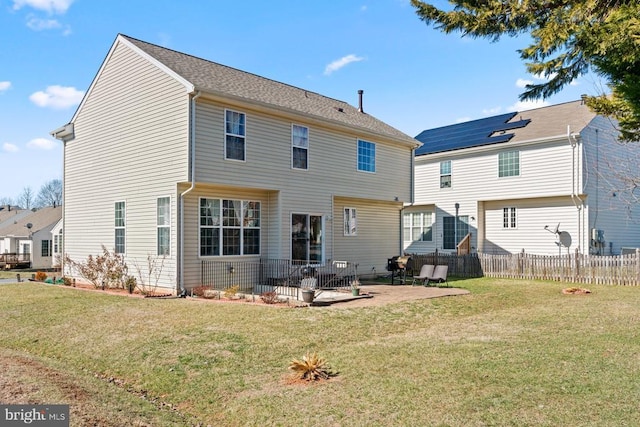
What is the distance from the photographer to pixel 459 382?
6246mm

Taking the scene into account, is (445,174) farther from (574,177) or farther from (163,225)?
(163,225)

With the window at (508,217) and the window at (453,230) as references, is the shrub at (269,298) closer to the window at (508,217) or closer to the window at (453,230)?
the window at (453,230)

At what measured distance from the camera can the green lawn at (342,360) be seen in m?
5.54

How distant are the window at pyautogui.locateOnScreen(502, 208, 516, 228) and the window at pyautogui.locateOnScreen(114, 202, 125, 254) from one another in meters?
18.2

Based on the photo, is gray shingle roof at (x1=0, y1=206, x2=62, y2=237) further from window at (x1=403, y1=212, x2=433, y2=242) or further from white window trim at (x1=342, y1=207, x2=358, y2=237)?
white window trim at (x1=342, y1=207, x2=358, y2=237)

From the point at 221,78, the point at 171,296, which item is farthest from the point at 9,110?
the point at 171,296

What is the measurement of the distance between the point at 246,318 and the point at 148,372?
3053mm

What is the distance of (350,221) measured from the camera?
777 inches

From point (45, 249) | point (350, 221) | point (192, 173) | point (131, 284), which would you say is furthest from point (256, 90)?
point (45, 249)

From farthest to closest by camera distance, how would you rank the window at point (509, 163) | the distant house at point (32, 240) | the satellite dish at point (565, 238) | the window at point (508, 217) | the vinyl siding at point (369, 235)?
the distant house at point (32, 240), the window at point (508, 217), the window at point (509, 163), the satellite dish at point (565, 238), the vinyl siding at point (369, 235)

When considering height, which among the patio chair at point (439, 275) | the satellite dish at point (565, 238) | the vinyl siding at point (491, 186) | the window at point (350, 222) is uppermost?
the vinyl siding at point (491, 186)

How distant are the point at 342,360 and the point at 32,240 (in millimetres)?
34707

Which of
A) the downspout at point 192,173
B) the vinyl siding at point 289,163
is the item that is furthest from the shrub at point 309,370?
the vinyl siding at point 289,163

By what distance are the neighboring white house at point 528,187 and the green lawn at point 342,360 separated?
31.3 feet
